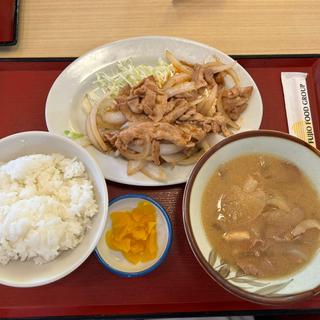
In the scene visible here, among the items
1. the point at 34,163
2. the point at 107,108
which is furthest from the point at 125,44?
the point at 34,163

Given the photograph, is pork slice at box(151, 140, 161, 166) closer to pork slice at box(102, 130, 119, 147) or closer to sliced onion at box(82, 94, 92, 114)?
pork slice at box(102, 130, 119, 147)

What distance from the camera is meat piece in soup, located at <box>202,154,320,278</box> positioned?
4.58 ft

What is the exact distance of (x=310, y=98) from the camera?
75.3 inches

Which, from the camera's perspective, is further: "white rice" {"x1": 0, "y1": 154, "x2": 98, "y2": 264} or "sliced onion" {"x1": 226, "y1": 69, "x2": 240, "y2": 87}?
"sliced onion" {"x1": 226, "y1": 69, "x2": 240, "y2": 87}

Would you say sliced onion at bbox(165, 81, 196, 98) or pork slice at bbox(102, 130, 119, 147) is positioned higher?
sliced onion at bbox(165, 81, 196, 98)

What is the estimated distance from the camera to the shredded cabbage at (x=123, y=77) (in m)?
1.86

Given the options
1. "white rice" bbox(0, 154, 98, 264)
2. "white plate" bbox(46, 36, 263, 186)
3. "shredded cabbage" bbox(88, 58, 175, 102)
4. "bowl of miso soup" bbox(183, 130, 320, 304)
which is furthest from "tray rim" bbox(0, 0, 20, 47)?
"bowl of miso soup" bbox(183, 130, 320, 304)

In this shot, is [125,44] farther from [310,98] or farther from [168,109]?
[310,98]

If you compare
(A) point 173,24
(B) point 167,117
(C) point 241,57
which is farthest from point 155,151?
(A) point 173,24

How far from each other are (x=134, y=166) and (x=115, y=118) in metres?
0.26

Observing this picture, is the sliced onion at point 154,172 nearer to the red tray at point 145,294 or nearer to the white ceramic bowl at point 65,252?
the red tray at point 145,294

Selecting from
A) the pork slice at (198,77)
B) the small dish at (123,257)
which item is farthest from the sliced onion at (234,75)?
the small dish at (123,257)

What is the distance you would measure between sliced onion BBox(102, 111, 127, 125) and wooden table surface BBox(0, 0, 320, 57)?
0.45 meters

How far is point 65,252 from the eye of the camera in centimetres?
143
